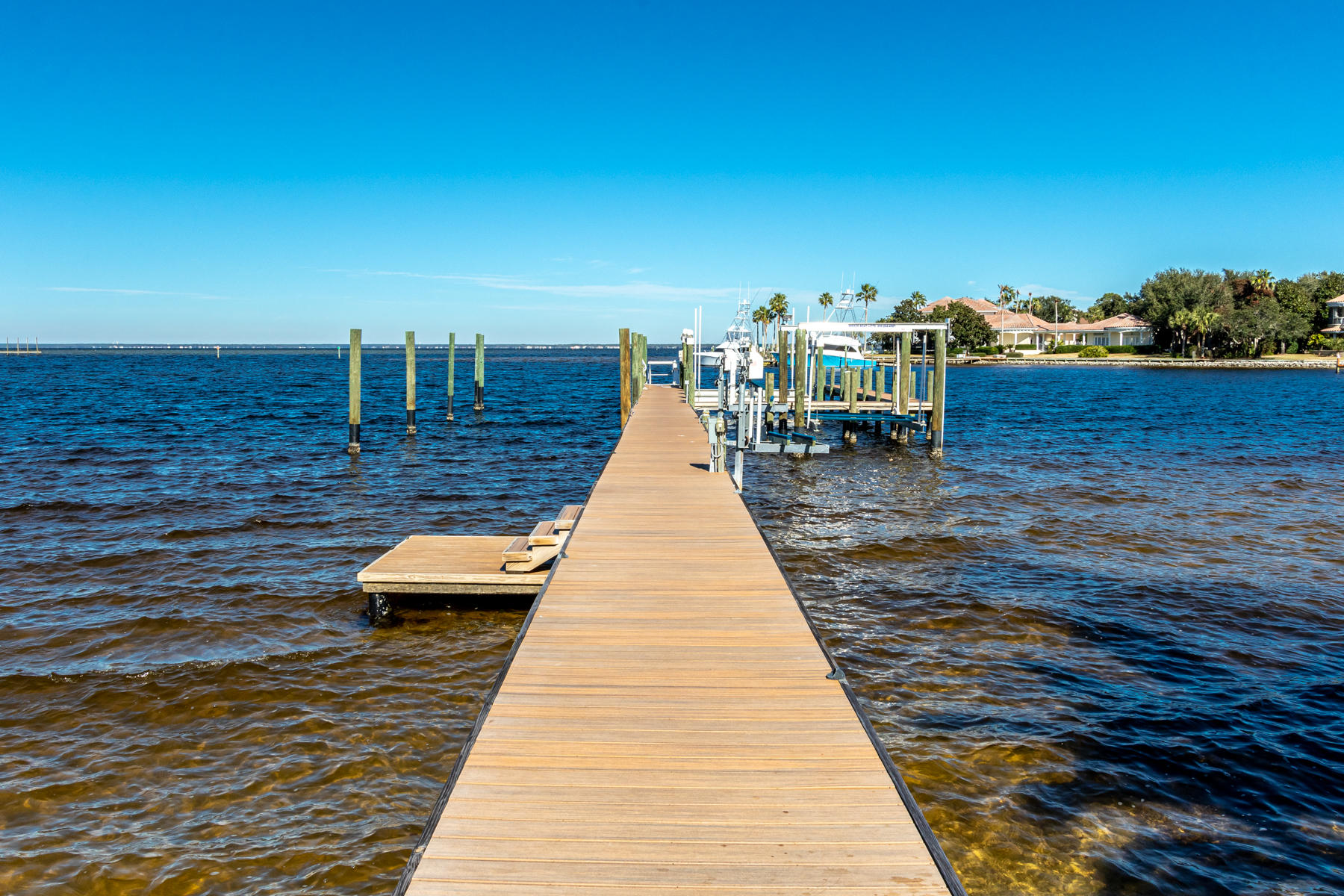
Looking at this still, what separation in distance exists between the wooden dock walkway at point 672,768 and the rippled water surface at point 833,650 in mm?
1547

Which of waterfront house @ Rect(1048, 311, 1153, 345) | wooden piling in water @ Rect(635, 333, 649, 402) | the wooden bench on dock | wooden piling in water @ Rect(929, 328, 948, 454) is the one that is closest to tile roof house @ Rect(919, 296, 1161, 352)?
waterfront house @ Rect(1048, 311, 1153, 345)

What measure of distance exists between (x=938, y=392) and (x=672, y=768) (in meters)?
23.1

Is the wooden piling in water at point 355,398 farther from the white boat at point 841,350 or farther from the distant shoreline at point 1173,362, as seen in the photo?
the distant shoreline at point 1173,362

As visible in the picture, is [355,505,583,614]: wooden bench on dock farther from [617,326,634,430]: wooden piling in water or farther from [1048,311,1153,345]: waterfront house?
[1048,311,1153,345]: waterfront house

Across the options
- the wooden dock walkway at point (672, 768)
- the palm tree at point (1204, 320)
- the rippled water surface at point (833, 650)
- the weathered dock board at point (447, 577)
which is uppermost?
the palm tree at point (1204, 320)

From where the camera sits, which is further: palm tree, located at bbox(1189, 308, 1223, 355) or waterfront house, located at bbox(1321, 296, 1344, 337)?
waterfront house, located at bbox(1321, 296, 1344, 337)

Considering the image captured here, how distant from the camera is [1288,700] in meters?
8.52

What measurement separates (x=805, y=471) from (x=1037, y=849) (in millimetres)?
17846

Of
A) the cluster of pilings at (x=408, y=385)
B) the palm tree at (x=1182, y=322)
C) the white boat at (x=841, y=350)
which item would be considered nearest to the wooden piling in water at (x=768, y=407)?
the white boat at (x=841, y=350)

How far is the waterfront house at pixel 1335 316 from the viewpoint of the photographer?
95125 millimetres

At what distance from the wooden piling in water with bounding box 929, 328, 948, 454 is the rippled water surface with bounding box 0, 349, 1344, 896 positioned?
361cm

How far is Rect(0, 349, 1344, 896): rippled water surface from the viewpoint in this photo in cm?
611

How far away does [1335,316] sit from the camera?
96.8 metres

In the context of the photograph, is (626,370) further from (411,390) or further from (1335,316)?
(1335,316)
